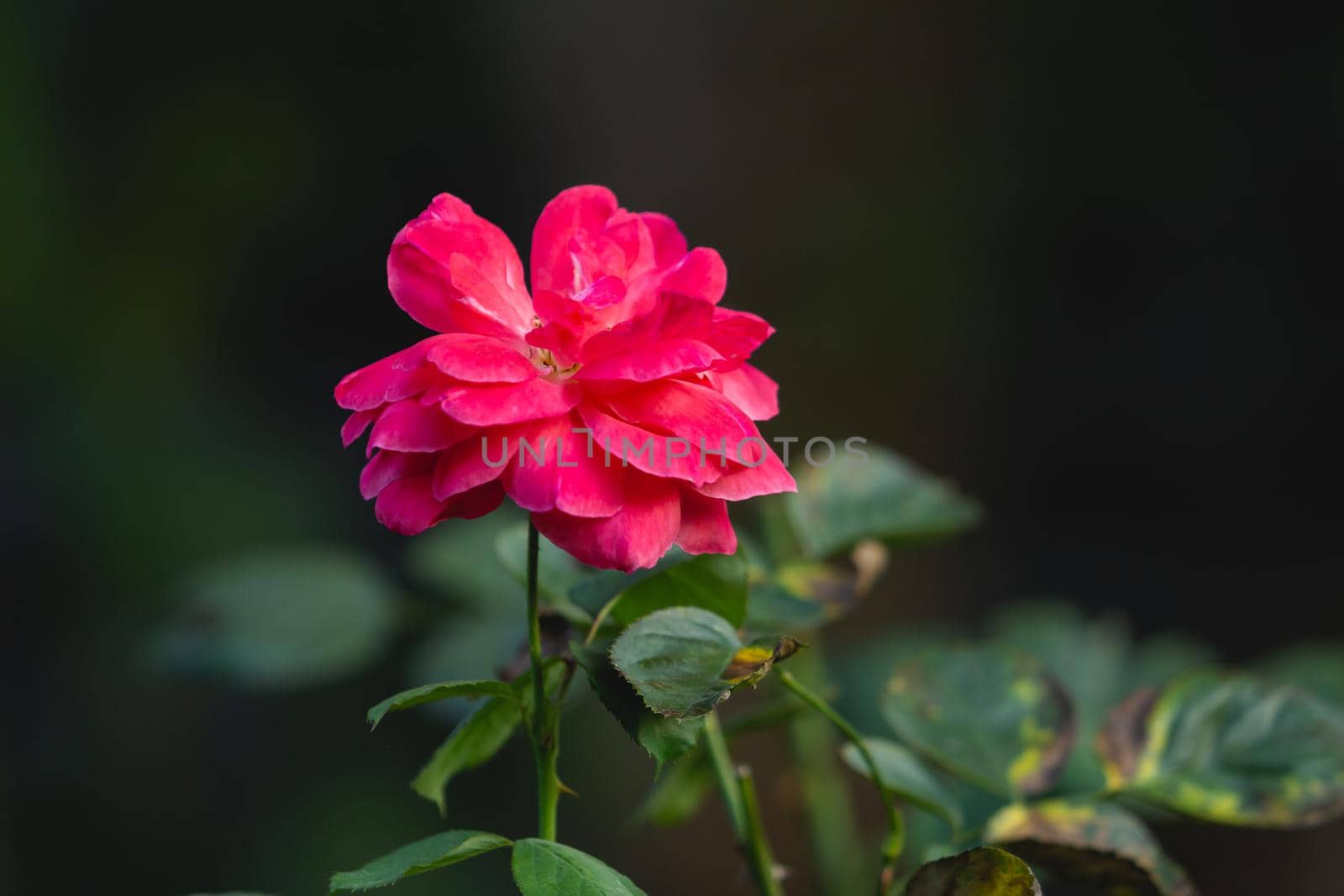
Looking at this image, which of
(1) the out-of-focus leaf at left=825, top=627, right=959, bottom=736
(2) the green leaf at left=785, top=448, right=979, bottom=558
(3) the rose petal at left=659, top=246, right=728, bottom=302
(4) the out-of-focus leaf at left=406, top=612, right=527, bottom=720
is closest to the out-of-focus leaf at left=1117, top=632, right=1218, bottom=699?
(1) the out-of-focus leaf at left=825, top=627, right=959, bottom=736

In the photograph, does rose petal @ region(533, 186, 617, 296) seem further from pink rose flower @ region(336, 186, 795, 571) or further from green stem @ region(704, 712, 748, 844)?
green stem @ region(704, 712, 748, 844)

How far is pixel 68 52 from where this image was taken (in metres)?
1.18

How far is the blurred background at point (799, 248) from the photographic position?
115 centimetres

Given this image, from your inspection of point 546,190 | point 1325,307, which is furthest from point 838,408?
point 1325,307

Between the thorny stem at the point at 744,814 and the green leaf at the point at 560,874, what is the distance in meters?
0.06

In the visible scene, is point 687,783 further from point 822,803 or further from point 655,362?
point 655,362

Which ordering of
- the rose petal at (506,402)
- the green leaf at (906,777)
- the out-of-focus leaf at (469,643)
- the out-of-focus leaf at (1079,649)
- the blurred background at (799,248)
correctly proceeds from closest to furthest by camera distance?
the rose petal at (506,402)
the green leaf at (906,777)
the out-of-focus leaf at (469,643)
the out-of-focus leaf at (1079,649)
the blurred background at (799,248)

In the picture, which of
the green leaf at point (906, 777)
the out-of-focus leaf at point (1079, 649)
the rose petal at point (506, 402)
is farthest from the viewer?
the out-of-focus leaf at point (1079, 649)

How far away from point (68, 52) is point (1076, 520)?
1.17 meters

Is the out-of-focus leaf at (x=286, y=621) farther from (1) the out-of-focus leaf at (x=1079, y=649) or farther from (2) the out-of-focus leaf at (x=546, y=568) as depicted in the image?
(1) the out-of-focus leaf at (x=1079, y=649)

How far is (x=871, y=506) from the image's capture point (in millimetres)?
519

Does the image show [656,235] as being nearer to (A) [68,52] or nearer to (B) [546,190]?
(B) [546,190]

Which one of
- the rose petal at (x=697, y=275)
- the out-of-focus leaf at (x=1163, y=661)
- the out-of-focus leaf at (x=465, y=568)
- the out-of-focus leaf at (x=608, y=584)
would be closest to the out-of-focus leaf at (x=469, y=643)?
the out-of-focus leaf at (x=465, y=568)

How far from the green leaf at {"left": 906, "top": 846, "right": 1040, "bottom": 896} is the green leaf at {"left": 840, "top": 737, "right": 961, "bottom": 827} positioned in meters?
0.04
